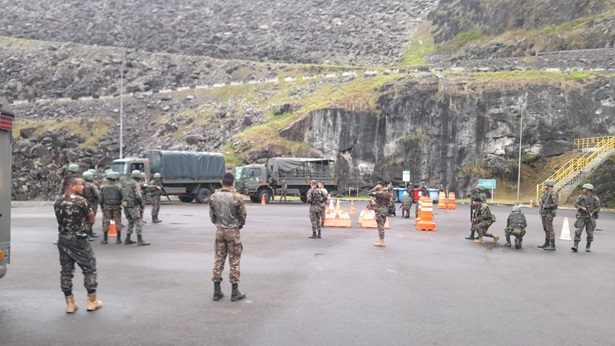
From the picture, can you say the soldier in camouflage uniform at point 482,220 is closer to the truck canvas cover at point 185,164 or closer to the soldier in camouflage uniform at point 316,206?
the soldier in camouflage uniform at point 316,206

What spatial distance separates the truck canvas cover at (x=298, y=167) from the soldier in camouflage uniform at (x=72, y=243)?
24736 mm

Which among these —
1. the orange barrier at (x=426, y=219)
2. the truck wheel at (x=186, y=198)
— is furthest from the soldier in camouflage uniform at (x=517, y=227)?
the truck wheel at (x=186, y=198)

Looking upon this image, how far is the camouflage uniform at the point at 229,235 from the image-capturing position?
7660mm

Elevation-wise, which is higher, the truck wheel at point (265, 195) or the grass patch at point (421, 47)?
the grass patch at point (421, 47)

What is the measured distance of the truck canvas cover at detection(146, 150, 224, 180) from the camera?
2844 centimetres

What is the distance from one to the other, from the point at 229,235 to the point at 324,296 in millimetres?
1807

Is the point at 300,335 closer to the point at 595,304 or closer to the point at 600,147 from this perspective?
the point at 595,304

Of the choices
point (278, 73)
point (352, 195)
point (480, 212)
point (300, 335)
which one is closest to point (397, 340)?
point (300, 335)

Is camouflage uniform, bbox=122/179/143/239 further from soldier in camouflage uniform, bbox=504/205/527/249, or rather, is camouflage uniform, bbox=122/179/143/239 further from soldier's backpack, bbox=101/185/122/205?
soldier in camouflage uniform, bbox=504/205/527/249

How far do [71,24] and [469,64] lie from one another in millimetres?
66311

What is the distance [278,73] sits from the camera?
Result: 6091 centimetres

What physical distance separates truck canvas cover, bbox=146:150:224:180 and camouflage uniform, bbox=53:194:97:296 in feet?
71.4

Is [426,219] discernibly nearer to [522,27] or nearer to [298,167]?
[298,167]

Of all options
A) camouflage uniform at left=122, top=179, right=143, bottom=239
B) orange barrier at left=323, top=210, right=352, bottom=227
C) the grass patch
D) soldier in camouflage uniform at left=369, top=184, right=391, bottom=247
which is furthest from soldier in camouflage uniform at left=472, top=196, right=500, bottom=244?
the grass patch
